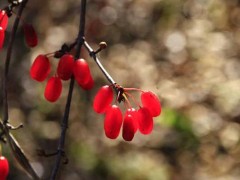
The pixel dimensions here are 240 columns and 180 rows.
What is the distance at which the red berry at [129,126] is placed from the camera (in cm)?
147

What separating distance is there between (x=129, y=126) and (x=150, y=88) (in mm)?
2385

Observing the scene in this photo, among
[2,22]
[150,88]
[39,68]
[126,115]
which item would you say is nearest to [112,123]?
[126,115]

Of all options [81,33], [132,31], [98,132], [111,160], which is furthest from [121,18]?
[81,33]

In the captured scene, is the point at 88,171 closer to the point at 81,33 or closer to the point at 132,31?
the point at 132,31

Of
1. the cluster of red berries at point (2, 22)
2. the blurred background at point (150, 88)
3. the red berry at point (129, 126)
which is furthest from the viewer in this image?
the blurred background at point (150, 88)

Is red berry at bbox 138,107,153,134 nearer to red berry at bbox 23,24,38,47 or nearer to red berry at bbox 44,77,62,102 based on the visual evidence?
red berry at bbox 44,77,62,102

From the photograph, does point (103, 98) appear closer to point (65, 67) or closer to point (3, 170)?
point (65, 67)

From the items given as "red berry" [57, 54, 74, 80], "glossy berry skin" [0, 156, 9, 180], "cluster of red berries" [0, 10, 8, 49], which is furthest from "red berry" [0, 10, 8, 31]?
"glossy berry skin" [0, 156, 9, 180]

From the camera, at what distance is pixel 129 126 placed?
1.49 meters

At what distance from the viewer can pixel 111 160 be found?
146 inches

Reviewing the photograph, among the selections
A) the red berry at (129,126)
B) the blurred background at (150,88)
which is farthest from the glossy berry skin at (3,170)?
the blurred background at (150,88)

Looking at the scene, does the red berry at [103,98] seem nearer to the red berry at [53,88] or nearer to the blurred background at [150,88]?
the red berry at [53,88]

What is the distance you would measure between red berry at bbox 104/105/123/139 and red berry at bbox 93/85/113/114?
3cm

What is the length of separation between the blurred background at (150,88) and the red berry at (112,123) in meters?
1.66
